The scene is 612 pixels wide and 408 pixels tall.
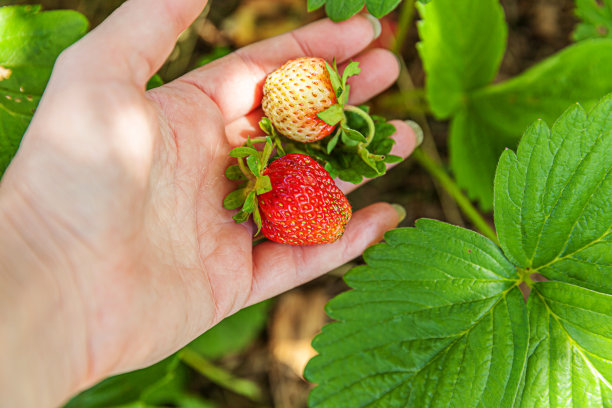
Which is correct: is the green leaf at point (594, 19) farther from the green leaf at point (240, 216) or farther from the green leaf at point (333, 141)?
the green leaf at point (240, 216)

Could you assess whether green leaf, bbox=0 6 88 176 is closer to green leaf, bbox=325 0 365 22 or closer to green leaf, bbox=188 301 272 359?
green leaf, bbox=325 0 365 22

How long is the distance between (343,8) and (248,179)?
26.9 inches

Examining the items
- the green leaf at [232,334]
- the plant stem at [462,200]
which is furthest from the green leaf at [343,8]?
the green leaf at [232,334]

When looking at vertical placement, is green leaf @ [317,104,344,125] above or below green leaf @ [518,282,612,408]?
above

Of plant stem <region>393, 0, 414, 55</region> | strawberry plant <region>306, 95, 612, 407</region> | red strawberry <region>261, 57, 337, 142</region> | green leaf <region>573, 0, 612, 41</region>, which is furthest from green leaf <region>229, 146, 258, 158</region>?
green leaf <region>573, 0, 612, 41</region>

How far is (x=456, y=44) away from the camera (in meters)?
2.09

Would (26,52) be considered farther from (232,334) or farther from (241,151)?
(232,334)

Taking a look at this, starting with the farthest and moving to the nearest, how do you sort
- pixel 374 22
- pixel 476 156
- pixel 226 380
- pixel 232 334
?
pixel 226 380 → pixel 232 334 → pixel 476 156 → pixel 374 22

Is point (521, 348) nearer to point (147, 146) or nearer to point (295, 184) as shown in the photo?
point (295, 184)

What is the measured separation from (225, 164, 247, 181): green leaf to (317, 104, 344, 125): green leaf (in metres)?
0.32

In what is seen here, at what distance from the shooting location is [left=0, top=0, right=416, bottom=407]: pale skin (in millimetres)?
1150

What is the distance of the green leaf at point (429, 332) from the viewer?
1529mm

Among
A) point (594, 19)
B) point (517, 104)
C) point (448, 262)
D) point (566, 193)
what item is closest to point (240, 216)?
point (448, 262)

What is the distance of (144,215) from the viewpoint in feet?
4.45
